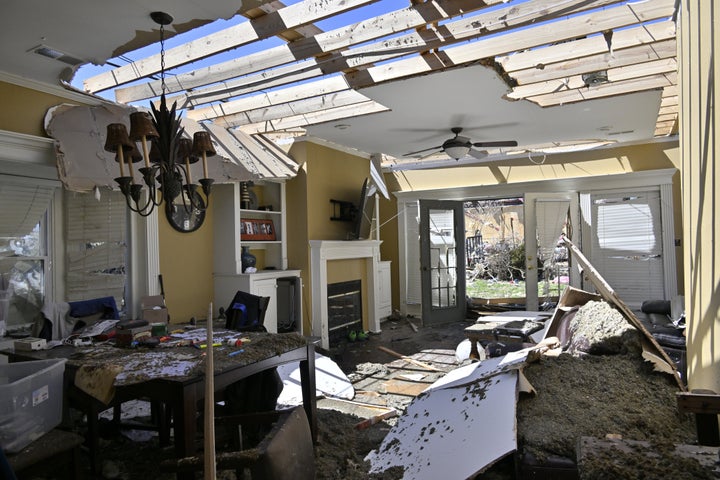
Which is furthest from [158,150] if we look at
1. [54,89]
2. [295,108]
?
[295,108]

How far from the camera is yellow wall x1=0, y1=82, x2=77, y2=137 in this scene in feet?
11.2

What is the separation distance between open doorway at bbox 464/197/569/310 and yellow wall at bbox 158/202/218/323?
5067 millimetres

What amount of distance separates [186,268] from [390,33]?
3457 mm

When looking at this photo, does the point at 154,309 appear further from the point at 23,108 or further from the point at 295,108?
the point at 295,108

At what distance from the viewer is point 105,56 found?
10.3 ft

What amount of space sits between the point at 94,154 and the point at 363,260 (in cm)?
404

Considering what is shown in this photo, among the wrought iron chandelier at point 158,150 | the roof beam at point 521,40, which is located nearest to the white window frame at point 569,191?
the roof beam at point 521,40

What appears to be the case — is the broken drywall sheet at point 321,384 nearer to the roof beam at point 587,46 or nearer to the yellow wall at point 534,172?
the roof beam at point 587,46

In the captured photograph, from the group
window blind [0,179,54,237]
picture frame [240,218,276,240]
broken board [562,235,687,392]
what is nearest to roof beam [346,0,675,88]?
broken board [562,235,687,392]

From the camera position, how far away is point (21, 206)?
3.85 metres

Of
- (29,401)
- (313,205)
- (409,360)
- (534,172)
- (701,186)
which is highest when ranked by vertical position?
(534,172)

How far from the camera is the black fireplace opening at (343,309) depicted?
623cm

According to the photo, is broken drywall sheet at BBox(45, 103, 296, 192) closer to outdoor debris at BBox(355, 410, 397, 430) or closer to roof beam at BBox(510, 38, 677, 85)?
outdoor debris at BBox(355, 410, 397, 430)

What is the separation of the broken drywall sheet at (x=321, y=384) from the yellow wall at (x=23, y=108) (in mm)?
2735
